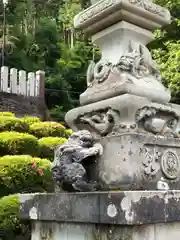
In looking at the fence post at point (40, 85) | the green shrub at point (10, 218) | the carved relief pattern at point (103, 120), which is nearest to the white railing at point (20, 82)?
the fence post at point (40, 85)

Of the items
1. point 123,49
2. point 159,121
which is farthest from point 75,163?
point 123,49

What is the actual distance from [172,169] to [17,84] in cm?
1192

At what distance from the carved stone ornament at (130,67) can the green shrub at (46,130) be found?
6.58 m

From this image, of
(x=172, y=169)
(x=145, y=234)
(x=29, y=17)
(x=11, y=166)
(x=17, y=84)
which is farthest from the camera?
(x=29, y=17)

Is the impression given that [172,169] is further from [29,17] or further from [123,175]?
[29,17]

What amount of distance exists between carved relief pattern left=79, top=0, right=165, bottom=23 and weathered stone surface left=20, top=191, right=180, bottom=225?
5.19ft

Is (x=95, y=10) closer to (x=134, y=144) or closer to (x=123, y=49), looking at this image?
(x=123, y=49)

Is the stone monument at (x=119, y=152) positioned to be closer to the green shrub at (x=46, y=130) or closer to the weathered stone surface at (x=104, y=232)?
the weathered stone surface at (x=104, y=232)

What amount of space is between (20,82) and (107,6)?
11.3 metres

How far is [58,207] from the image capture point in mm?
2725

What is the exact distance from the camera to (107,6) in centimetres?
308

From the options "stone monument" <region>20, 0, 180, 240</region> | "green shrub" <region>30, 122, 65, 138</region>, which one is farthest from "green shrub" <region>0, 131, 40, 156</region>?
"stone monument" <region>20, 0, 180, 240</region>

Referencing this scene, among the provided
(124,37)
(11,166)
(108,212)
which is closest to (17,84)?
(11,166)

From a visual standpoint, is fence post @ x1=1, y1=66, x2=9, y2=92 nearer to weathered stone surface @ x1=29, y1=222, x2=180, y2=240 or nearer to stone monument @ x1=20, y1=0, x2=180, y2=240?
stone monument @ x1=20, y1=0, x2=180, y2=240
